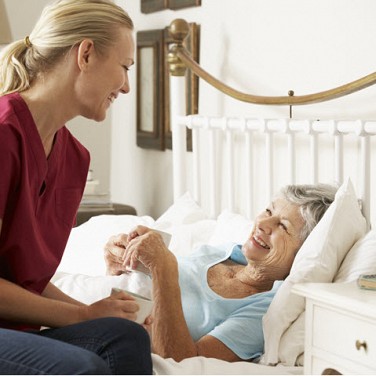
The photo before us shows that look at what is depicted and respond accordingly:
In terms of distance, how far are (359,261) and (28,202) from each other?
30.5 inches

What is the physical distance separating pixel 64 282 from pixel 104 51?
739 millimetres

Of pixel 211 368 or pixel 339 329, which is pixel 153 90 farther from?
pixel 339 329

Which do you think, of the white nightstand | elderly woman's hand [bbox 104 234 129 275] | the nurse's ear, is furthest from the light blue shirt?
the nurse's ear

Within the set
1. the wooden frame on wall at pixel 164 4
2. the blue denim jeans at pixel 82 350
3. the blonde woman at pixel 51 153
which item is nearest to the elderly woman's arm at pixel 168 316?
the blonde woman at pixel 51 153

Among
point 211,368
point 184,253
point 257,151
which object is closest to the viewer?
point 211,368

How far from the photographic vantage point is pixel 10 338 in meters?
1.58

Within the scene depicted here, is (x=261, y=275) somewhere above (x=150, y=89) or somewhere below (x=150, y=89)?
below

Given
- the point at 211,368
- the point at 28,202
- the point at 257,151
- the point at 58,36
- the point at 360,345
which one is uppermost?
the point at 58,36

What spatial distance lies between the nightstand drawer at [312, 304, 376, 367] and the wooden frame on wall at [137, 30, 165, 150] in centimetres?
209

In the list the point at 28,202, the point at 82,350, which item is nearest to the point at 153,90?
the point at 28,202

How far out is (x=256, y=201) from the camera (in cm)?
317


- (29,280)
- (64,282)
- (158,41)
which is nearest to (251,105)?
(158,41)

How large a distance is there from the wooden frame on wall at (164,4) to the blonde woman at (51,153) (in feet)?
5.44

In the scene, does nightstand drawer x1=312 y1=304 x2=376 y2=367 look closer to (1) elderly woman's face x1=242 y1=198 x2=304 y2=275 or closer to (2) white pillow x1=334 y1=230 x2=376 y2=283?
(2) white pillow x1=334 y1=230 x2=376 y2=283
